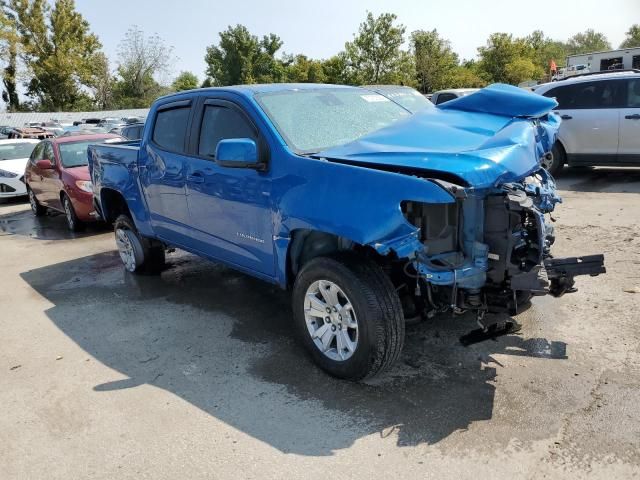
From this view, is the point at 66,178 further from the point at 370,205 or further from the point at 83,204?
the point at 370,205

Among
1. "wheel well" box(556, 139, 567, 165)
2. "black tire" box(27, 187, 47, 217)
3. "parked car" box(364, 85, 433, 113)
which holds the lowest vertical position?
"black tire" box(27, 187, 47, 217)

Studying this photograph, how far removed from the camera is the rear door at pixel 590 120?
9.70 m

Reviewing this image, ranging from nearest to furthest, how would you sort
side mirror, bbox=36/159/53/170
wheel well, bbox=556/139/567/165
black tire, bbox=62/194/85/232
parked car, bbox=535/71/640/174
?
black tire, bbox=62/194/85/232
parked car, bbox=535/71/640/174
side mirror, bbox=36/159/53/170
wheel well, bbox=556/139/567/165

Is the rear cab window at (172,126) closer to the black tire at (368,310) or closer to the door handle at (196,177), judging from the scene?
the door handle at (196,177)

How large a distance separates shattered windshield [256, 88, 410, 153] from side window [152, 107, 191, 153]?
1.05 m

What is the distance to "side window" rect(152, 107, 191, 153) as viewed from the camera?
517 centimetres

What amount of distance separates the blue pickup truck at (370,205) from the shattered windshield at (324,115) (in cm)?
1

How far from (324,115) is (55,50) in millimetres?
53033

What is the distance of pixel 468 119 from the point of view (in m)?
4.21

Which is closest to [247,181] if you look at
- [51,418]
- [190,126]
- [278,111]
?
[278,111]

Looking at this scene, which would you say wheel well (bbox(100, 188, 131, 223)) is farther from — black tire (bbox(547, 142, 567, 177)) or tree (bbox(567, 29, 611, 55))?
tree (bbox(567, 29, 611, 55))

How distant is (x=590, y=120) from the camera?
9.88 m

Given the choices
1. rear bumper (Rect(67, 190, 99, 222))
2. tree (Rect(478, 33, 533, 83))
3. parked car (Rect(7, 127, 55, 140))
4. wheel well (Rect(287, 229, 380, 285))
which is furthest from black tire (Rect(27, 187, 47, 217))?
tree (Rect(478, 33, 533, 83))

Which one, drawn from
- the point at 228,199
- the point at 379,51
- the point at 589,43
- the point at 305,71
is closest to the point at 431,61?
the point at 379,51
